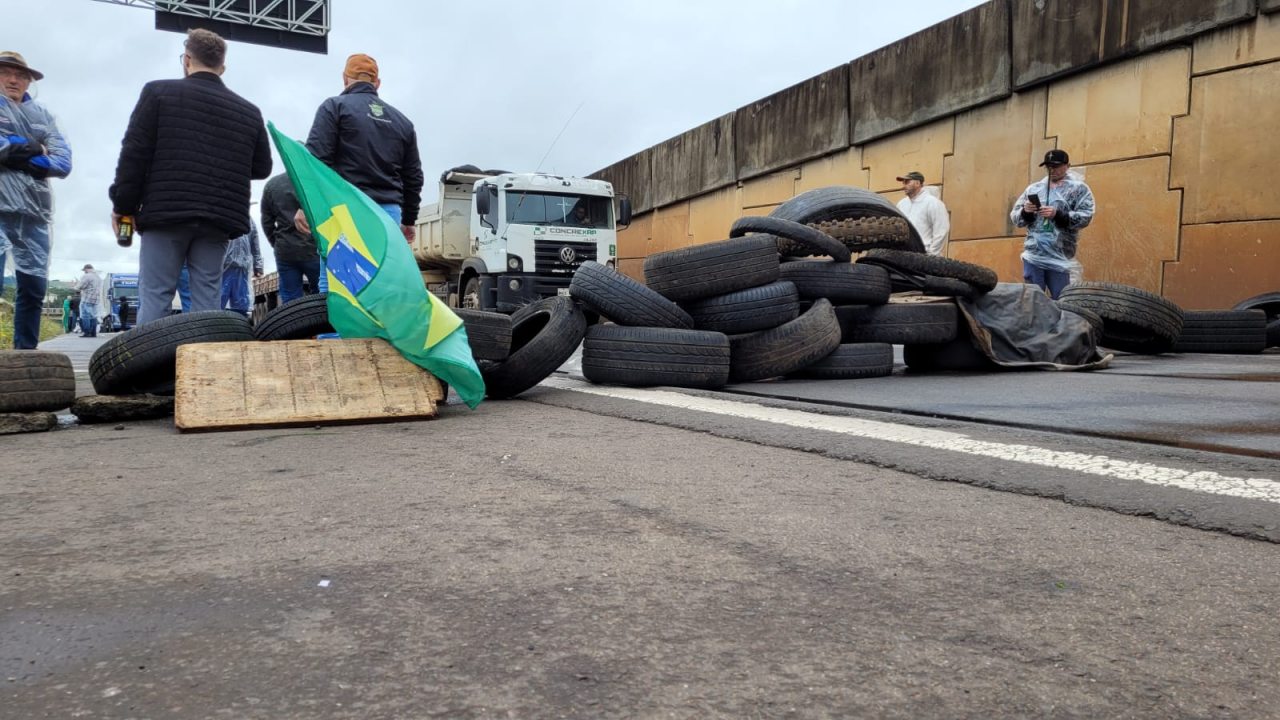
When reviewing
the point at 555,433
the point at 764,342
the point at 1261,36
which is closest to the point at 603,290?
the point at 764,342

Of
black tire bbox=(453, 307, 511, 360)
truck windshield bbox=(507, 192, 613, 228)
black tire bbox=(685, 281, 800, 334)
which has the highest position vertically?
truck windshield bbox=(507, 192, 613, 228)

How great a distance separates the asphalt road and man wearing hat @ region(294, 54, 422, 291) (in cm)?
303

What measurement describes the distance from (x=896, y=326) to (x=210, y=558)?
200 inches

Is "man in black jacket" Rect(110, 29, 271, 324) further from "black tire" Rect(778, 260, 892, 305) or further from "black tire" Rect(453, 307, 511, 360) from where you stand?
"black tire" Rect(778, 260, 892, 305)

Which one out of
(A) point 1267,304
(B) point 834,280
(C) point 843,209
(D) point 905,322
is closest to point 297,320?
(B) point 834,280

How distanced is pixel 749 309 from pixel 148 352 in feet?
10.7

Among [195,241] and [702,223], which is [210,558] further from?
[702,223]

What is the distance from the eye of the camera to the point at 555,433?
3.66 m

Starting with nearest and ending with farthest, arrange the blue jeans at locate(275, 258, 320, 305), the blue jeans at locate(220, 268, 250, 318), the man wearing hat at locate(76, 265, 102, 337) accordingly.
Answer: the blue jeans at locate(275, 258, 320, 305), the blue jeans at locate(220, 268, 250, 318), the man wearing hat at locate(76, 265, 102, 337)

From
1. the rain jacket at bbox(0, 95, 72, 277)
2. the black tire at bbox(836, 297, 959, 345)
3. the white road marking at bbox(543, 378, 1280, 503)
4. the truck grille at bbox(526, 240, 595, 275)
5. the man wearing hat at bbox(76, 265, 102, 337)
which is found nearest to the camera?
the white road marking at bbox(543, 378, 1280, 503)

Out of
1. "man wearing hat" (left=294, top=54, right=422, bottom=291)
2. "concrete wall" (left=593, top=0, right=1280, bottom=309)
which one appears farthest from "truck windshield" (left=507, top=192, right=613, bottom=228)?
"man wearing hat" (left=294, top=54, right=422, bottom=291)

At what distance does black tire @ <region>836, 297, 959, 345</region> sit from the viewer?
620 centimetres

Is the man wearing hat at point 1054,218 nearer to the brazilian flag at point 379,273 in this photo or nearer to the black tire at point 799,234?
the black tire at point 799,234

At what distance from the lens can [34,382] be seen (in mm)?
3994
